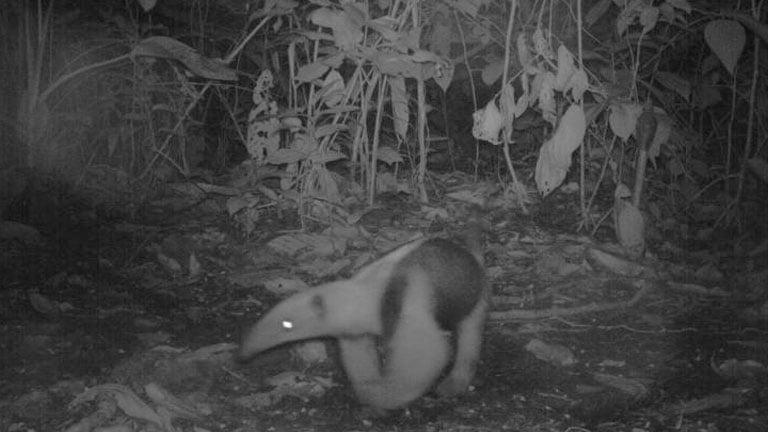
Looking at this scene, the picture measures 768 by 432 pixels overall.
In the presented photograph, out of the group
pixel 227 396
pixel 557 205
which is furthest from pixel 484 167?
pixel 227 396

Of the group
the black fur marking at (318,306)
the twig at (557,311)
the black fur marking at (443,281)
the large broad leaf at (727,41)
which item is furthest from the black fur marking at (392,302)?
the large broad leaf at (727,41)

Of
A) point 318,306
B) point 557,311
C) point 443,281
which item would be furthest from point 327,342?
point 557,311

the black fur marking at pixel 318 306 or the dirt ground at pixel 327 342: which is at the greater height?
the black fur marking at pixel 318 306

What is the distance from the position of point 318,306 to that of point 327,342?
0.37 metres

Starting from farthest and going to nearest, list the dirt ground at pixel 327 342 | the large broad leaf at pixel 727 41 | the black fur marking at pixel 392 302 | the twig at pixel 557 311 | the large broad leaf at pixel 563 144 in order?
the large broad leaf at pixel 563 144
the twig at pixel 557 311
the large broad leaf at pixel 727 41
the black fur marking at pixel 392 302
the dirt ground at pixel 327 342

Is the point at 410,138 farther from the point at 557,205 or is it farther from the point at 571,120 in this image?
the point at 571,120

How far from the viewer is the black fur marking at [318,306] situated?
12.4ft

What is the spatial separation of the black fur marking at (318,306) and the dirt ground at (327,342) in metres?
0.27

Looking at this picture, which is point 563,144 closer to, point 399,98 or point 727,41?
point 727,41

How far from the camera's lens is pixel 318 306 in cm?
378

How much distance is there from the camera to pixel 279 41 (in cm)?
539

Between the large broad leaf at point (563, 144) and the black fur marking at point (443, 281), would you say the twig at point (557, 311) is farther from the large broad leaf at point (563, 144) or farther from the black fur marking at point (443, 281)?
the large broad leaf at point (563, 144)

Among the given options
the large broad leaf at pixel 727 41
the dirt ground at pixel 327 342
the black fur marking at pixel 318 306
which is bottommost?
the dirt ground at pixel 327 342

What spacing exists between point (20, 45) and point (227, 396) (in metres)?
3.54
